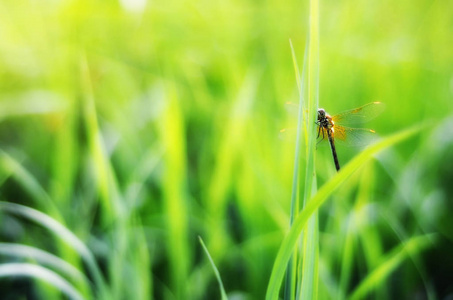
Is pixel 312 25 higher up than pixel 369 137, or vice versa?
pixel 312 25

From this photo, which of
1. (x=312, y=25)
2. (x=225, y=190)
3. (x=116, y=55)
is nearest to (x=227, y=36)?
(x=116, y=55)

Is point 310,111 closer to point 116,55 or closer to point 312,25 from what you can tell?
point 312,25

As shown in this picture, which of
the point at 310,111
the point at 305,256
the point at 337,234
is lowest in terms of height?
the point at 337,234

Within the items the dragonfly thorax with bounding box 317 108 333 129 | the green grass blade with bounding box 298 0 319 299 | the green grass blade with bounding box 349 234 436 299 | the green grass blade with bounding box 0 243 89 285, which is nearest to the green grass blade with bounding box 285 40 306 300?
the green grass blade with bounding box 298 0 319 299

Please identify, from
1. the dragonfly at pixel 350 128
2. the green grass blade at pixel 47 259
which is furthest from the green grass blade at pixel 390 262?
the green grass blade at pixel 47 259

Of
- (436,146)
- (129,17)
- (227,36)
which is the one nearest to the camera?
(436,146)

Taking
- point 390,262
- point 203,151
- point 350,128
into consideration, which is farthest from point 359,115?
point 203,151

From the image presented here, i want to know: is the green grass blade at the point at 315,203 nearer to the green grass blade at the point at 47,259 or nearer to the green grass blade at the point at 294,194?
the green grass blade at the point at 294,194
